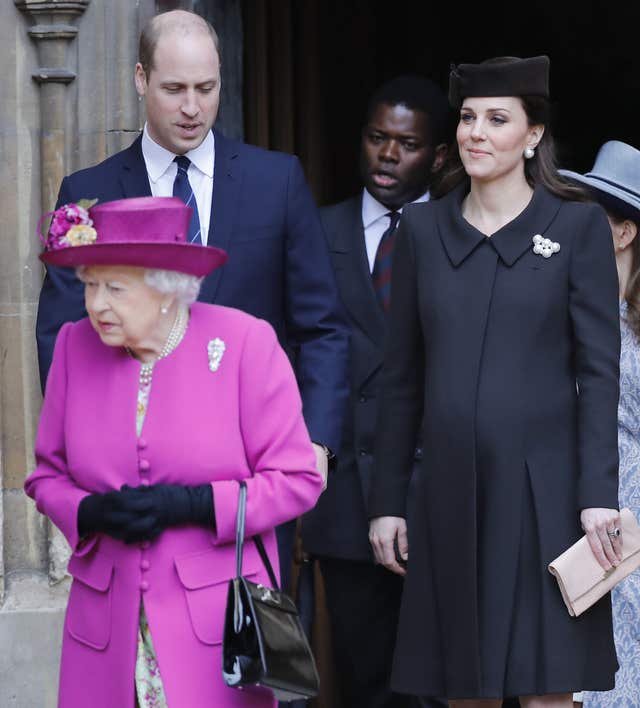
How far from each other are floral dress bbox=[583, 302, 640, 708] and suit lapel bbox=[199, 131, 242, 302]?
Answer: 43.4 inches

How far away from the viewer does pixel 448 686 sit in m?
4.46

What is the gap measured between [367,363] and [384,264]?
29cm

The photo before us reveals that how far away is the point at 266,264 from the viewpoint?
4895mm

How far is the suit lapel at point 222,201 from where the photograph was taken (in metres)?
4.81

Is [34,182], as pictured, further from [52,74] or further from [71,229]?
[71,229]

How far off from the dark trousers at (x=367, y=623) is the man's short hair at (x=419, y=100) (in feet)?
4.11

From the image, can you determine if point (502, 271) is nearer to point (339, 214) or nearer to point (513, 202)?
point (513, 202)

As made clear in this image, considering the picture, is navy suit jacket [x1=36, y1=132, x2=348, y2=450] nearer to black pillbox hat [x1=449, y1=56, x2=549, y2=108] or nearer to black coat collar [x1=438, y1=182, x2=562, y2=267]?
black coat collar [x1=438, y1=182, x2=562, y2=267]

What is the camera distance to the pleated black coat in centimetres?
439

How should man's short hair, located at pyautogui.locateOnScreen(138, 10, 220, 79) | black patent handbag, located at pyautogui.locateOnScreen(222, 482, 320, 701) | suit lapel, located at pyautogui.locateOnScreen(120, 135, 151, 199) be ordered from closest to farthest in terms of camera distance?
black patent handbag, located at pyautogui.locateOnScreen(222, 482, 320, 701), man's short hair, located at pyautogui.locateOnScreen(138, 10, 220, 79), suit lapel, located at pyautogui.locateOnScreen(120, 135, 151, 199)

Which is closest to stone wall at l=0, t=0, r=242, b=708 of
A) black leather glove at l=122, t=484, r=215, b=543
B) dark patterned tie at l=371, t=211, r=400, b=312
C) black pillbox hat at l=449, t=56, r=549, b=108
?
dark patterned tie at l=371, t=211, r=400, b=312

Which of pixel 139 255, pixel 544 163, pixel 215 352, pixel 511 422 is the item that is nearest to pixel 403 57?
pixel 544 163

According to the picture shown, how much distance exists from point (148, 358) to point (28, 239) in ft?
6.19

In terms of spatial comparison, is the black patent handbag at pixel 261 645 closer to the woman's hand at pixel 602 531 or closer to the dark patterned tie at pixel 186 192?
the woman's hand at pixel 602 531
